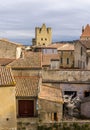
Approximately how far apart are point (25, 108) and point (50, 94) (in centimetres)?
305

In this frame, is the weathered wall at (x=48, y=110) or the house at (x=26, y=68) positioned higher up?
the house at (x=26, y=68)

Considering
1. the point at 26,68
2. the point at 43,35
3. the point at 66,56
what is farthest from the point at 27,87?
the point at 43,35

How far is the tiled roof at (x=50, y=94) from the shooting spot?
2905 cm

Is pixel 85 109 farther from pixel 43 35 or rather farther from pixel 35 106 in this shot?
pixel 43 35

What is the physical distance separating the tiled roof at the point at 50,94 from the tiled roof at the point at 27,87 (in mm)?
789

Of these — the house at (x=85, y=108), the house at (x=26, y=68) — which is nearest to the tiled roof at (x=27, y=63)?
the house at (x=26, y=68)

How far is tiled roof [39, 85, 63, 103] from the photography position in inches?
1144

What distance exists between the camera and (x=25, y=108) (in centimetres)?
2897

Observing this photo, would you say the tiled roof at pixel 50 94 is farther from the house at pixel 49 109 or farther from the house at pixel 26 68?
the house at pixel 26 68

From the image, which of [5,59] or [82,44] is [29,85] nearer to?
[5,59]

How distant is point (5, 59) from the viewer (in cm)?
4341

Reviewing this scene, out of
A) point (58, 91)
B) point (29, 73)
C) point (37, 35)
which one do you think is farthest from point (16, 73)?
point (37, 35)

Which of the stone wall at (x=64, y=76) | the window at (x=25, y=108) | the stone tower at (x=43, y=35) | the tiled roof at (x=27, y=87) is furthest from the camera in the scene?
the stone tower at (x=43, y=35)

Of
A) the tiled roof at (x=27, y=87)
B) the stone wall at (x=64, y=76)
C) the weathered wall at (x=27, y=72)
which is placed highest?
the weathered wall at (x=27, y=72)
